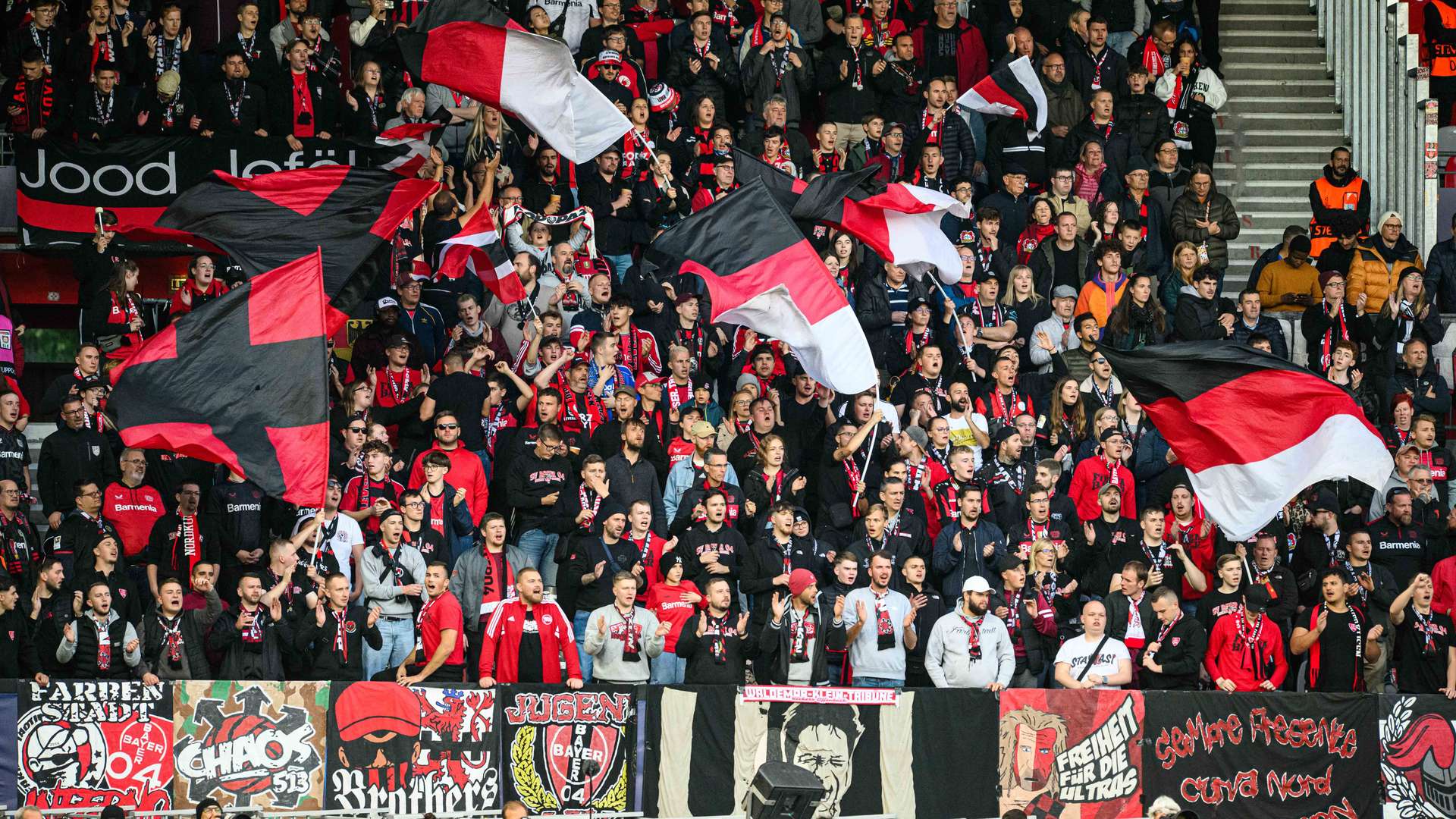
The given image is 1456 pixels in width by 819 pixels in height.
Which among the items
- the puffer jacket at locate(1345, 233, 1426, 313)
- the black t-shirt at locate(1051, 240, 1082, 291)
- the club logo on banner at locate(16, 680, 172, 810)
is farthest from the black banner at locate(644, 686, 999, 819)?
the puffer jacket at locate(1345, 233, 1426, 313)

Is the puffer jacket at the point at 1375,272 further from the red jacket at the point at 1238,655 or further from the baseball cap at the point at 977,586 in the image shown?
the baseball cap at the point at 977,586

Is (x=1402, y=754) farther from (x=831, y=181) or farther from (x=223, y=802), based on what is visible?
(x=223, y=802)

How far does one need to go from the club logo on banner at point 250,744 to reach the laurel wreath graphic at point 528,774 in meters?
1.51

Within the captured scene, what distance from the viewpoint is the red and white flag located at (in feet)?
67.1

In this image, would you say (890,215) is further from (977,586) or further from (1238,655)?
(1238,655)

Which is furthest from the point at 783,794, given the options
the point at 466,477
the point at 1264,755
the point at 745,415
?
the point at 745,415

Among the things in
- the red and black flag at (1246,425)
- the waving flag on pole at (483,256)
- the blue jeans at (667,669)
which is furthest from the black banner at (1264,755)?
the waving flag on pole at (483,256)

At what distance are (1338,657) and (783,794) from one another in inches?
305

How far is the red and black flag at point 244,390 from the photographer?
1691 cm

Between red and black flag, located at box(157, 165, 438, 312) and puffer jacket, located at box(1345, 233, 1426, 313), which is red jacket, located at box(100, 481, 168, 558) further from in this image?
puffer jacket, located at box(1345, 233, 1426, 313)

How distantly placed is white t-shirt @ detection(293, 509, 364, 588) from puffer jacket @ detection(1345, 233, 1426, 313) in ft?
37.3

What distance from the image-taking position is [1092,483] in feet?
67.6

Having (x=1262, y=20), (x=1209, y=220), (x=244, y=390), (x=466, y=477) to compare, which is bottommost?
(x=466, y=477)

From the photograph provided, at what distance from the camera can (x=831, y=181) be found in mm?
21125
